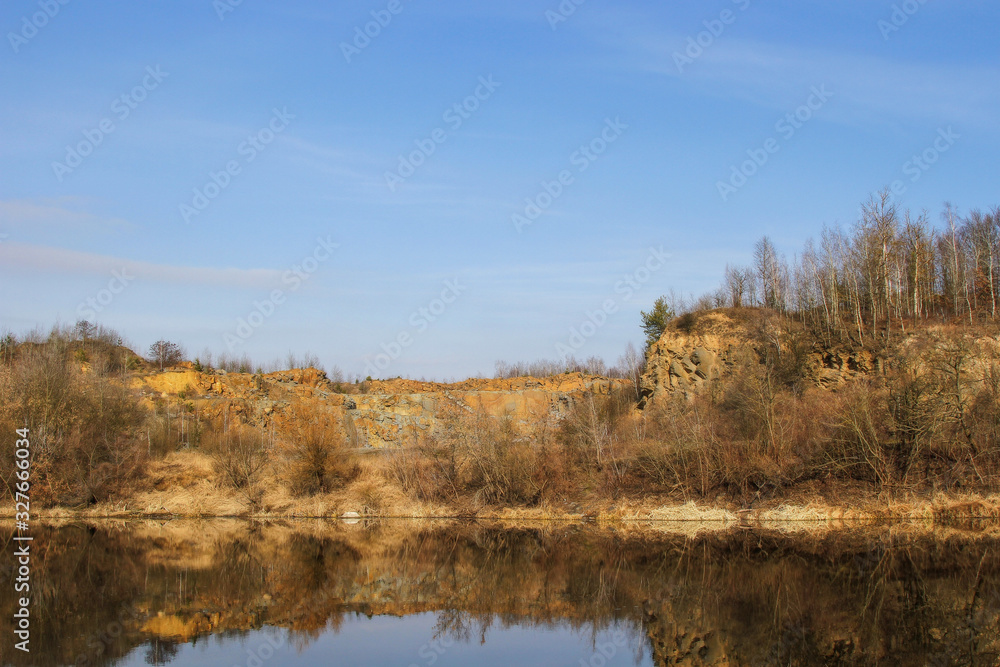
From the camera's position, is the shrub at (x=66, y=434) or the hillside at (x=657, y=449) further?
the shrub at (x=66, y=434)

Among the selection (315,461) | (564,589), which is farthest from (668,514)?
(315,461)

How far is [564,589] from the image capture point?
1925 cm

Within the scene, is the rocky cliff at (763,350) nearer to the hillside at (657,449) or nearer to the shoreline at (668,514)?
the hillside at (657,449)

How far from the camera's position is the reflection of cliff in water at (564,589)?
14391 millimetres

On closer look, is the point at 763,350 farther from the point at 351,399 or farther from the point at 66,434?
the point at 66,434

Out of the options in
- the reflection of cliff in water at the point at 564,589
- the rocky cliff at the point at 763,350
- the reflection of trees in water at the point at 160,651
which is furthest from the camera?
the rocky cliff at the point at 763,350

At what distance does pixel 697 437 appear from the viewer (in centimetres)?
3169

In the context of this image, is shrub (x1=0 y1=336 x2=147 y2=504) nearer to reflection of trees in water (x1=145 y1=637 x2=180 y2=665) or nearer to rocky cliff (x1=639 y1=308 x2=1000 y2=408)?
reflection of trees in water (x1=145 y1=637 x2=180 y2=665)

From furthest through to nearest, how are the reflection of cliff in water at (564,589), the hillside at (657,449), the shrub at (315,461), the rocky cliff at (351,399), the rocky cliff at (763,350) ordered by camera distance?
the rocky cliff at (351,399) → the rocky cliff at (763,350) → the shrub at (315,461) → the hillside at (657,449) → the reflection of cliff in water at (564,589)

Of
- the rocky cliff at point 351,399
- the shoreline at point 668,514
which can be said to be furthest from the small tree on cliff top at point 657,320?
the shoreline at point 668,514

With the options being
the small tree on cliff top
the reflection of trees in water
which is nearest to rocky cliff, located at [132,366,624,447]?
the small tree on cliff top

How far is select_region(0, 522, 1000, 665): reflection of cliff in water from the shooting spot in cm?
1439

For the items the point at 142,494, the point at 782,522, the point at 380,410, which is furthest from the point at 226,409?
the point at 782,522

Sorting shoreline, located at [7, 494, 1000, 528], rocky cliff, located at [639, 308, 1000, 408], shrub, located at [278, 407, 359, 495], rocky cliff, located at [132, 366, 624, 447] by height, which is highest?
rocky cliff, located at [639, 308, 1000, 408]
